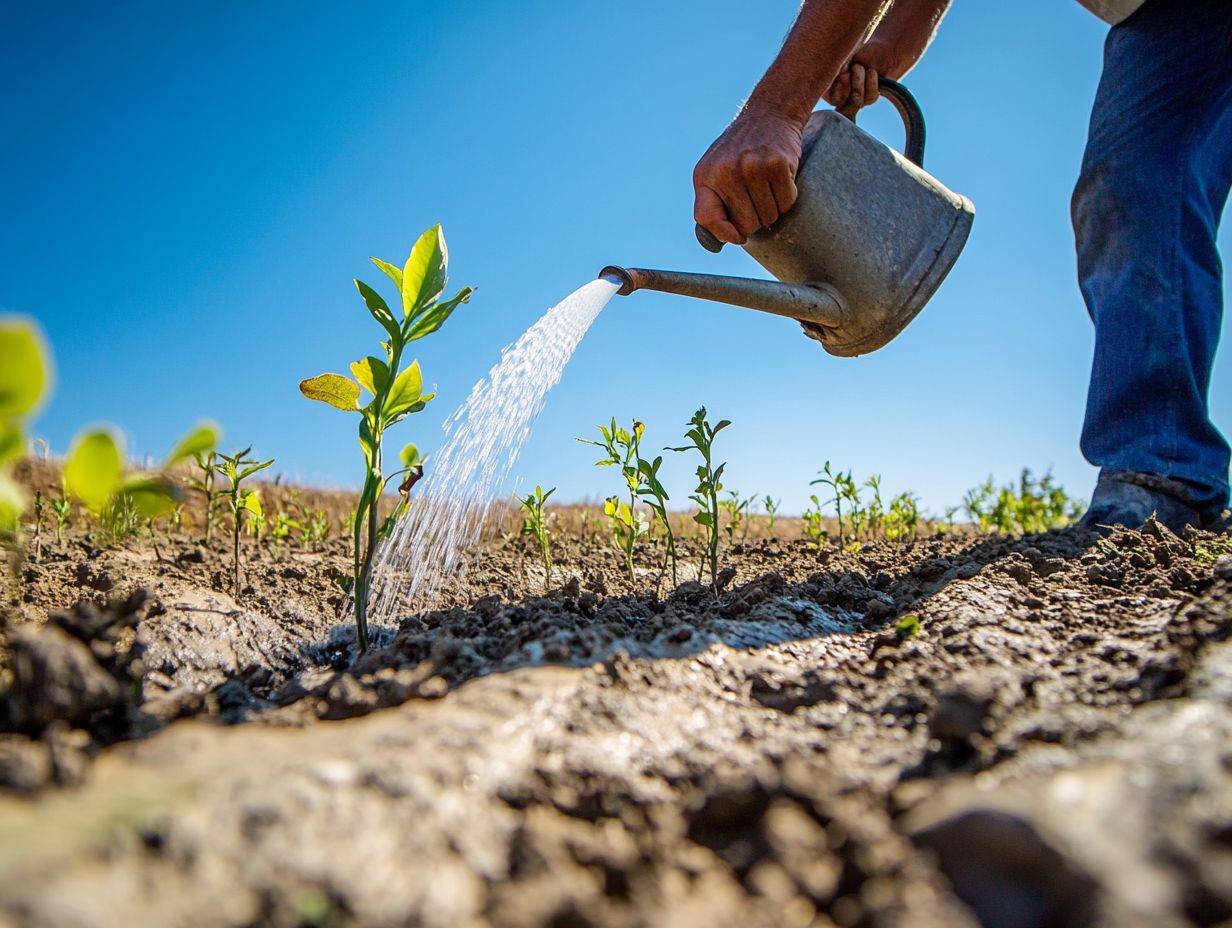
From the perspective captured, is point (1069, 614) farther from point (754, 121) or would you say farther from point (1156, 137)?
point (1156, 137)

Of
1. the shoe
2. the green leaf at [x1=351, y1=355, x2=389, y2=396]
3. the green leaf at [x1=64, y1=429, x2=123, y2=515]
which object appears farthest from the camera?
the shoe

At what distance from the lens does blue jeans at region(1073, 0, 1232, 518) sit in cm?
301

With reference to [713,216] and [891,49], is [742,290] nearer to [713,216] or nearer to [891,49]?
[713,216]

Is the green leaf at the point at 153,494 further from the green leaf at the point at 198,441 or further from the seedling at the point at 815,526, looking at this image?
the seedling at the point at 815,526

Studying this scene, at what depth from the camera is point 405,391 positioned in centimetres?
168

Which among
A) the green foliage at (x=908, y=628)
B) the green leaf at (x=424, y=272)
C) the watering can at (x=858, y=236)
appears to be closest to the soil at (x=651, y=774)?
the green foliage at (x=908, y=628)

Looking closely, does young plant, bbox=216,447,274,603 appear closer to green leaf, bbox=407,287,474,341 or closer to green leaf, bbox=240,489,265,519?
green leaf, bbox=240,489,265,519

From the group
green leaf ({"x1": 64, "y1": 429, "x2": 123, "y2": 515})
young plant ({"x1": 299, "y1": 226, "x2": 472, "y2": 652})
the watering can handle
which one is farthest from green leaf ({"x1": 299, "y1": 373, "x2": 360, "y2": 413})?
the watering can handle

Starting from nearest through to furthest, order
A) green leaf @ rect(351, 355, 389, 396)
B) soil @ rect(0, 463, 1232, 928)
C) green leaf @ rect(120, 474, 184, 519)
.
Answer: soil @ rect(0, 463, 1232, 928), green leaf @ rect(120, 474, 184, 519), green leaf @ rect(351, 355, 389, 396)

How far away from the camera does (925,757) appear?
3.12 ft

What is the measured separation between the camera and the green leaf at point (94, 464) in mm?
738

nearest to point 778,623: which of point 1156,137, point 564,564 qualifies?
point 564,564

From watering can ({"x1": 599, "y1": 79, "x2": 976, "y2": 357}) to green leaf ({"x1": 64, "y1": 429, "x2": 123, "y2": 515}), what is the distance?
2255mm

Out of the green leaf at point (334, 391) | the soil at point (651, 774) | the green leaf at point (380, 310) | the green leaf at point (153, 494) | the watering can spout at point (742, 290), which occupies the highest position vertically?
the watering can spout at point (742, 290)
